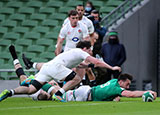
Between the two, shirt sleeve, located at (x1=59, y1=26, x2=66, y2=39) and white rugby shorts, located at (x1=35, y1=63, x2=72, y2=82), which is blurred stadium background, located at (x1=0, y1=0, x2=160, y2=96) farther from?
white rugby shorts, located at (x1=35, y1=63, x2=72, y2=82)

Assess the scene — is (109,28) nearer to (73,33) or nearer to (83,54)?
(73,33)

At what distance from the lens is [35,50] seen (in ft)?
53.9

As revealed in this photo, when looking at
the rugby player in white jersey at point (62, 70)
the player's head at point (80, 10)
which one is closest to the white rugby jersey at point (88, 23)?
the player's head at point (80, 10)

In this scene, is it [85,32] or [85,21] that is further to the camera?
[85,21]

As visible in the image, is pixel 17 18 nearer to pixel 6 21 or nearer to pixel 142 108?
pixel 6 21

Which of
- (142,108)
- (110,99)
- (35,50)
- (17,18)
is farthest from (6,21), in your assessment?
(142,108)

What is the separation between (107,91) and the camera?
9.33 m

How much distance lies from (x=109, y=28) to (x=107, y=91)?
6857mm

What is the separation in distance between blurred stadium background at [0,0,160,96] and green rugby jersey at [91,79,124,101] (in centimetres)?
618

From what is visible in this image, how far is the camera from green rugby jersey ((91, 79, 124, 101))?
9172 millimetres

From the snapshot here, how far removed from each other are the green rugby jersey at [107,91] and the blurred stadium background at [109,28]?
618 centimetres

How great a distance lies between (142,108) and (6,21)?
10.8 m

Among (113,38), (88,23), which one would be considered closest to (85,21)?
(88,23)

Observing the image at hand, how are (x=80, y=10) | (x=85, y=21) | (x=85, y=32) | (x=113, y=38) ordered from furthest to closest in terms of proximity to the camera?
(x=113, y=38) < (x=85, y=21) < (x=80, y=10) < (x=85, y=32)
